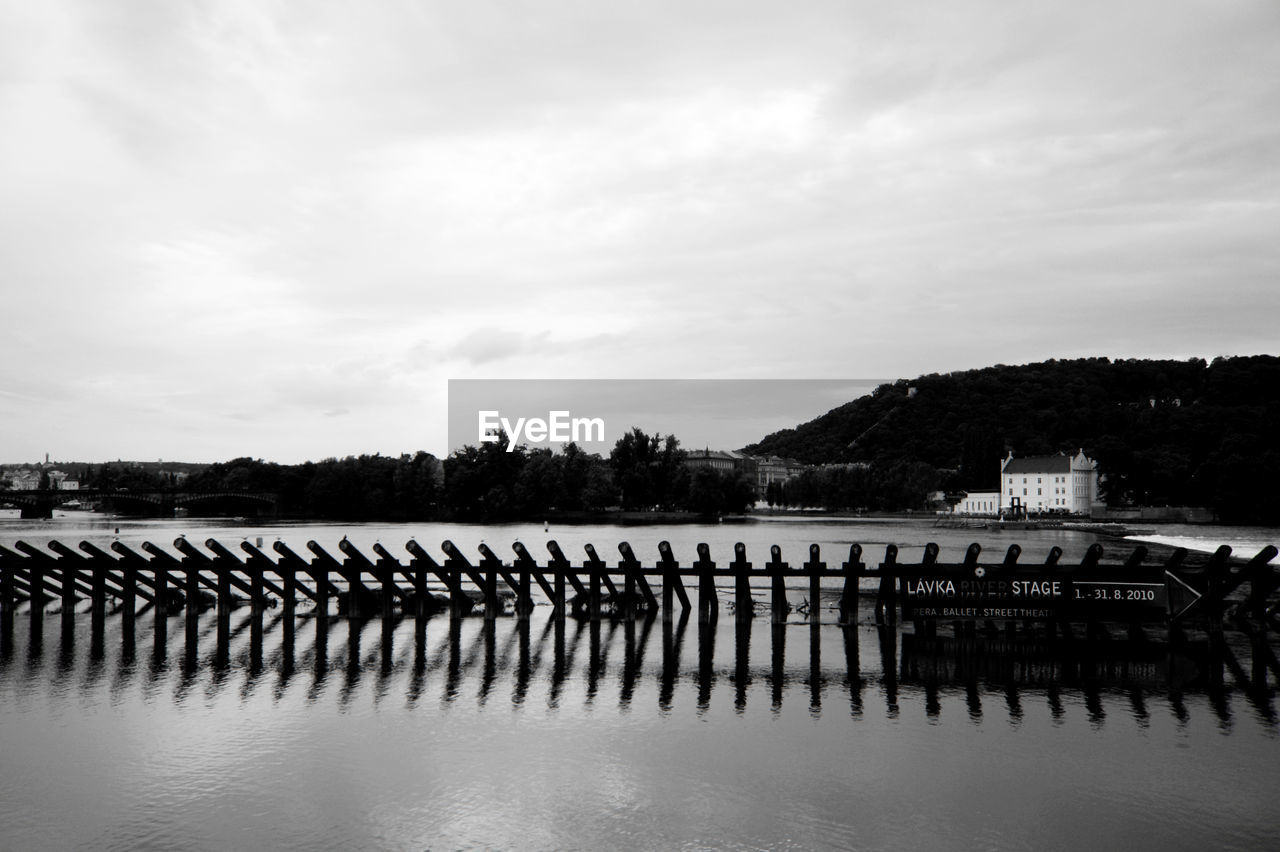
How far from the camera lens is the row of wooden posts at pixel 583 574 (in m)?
24.0

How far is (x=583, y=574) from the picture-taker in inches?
1085

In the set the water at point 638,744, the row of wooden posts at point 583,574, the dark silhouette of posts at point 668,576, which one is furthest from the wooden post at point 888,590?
the dark silhouette of posts at point 668,576

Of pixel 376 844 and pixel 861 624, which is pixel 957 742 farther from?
pixel 861 624

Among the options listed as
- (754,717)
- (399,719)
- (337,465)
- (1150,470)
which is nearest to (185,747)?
(399,719)

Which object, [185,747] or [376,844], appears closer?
[376,844]

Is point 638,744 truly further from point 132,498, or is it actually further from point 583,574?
point 132,498

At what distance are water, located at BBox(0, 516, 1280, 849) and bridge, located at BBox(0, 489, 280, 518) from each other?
148183 millimetres

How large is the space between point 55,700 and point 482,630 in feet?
34.7

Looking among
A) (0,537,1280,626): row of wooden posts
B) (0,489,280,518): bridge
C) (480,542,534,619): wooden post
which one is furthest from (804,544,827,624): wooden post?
(0,489,280,518): bridge

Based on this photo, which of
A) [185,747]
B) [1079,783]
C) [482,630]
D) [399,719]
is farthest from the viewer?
[482,630]

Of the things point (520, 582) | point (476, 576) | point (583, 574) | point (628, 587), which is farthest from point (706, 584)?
point (476, 576)

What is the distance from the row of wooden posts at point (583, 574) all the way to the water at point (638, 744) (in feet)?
5.51

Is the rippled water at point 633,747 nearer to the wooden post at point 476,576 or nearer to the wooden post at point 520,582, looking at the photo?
the wooden post at point 476,576

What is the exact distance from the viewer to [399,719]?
1666 centimetres
